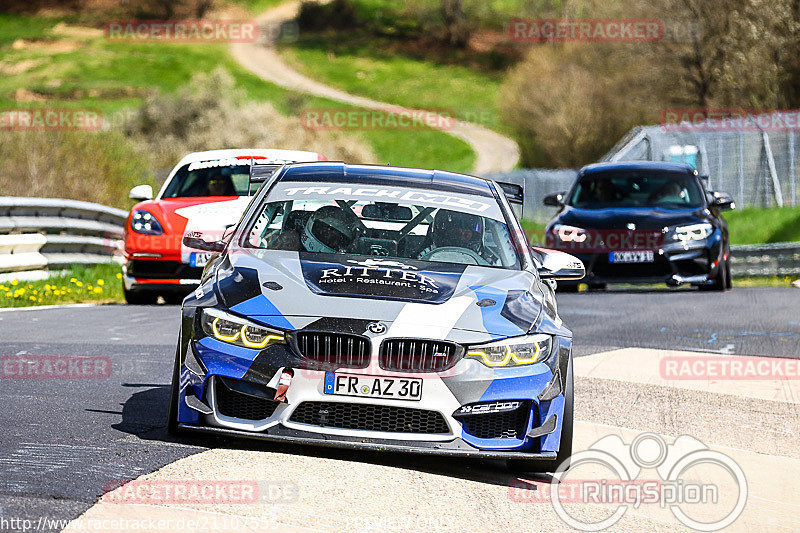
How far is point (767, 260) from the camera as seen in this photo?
69.9 ft

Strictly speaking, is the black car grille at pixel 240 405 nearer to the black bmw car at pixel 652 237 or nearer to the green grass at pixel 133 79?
the black bmw car at pixel 652 237

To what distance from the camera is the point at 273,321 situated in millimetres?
6016

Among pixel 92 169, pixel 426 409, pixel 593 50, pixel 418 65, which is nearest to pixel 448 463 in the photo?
pixel 426 409

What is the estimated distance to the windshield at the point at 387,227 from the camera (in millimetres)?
7219

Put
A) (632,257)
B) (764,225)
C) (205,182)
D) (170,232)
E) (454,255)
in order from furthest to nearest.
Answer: (764,225)
(632,257)
(205,182)
(170,232)
(454,255)

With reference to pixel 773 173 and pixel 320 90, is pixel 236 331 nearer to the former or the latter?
pixel 773 173

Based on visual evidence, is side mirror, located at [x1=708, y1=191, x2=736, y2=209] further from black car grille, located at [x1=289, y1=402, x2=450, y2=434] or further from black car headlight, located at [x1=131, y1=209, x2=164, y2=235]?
black car grille, located at [x1=289, y1=402, x2=450, y2=434]

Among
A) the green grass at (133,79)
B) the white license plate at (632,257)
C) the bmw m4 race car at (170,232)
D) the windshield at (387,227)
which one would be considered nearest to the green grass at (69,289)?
the bmw m4 race car at (170,232)

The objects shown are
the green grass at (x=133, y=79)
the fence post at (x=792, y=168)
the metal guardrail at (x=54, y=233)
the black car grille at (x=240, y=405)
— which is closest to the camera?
the black car grille at (x=240, y=405)

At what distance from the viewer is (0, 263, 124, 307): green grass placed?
48.4 ft

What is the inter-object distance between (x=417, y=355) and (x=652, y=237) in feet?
33.6

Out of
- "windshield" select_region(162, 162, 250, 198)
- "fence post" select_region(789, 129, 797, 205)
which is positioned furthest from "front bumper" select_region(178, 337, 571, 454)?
"fence post" select_region(789, 129, 797, 205)

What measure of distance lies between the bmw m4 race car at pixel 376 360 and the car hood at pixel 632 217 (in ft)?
30.7

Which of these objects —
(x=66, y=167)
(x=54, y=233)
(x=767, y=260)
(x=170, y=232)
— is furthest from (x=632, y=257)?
(x=66, y=167)
